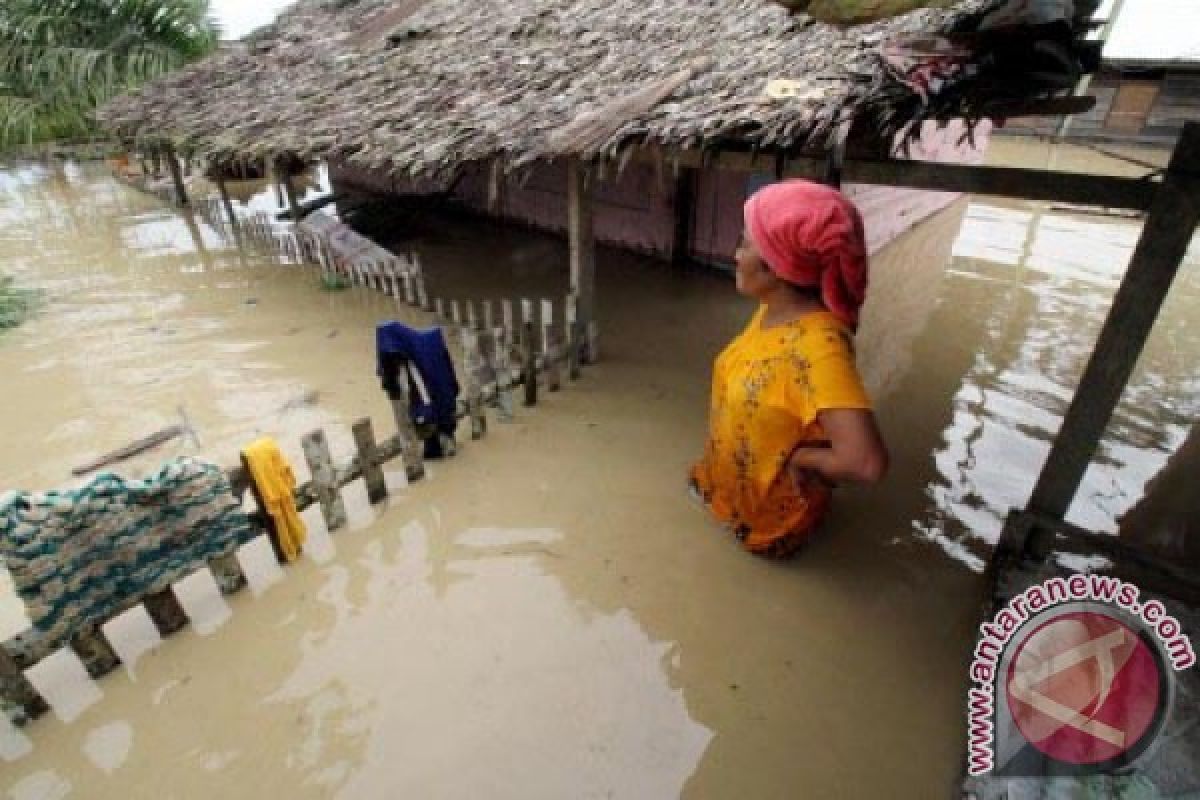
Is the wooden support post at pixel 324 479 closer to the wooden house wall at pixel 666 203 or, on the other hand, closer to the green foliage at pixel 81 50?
the wooden house wall at pixel 666 203

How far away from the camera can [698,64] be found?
4.56 meters

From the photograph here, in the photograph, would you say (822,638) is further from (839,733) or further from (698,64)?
(698,64)

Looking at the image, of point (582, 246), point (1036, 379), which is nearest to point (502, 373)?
point (582, 246)

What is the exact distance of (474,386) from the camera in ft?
16.1

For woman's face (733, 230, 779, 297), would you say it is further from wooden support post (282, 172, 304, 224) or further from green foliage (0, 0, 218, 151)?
green foliage (0, 0, 218, 151)

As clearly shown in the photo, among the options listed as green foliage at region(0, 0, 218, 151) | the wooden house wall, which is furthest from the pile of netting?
green foliage at region(0, 0, 218, 151)

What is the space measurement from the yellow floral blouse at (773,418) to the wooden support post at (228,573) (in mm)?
2957

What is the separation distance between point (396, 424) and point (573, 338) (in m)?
1.90

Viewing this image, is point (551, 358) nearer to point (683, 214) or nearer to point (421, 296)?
point (421, 296)

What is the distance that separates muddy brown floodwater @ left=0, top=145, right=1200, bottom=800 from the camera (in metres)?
2.81

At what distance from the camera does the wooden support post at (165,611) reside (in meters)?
3.26

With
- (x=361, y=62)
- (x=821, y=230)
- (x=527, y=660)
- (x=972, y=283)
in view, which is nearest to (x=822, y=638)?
(x=527, y=660)

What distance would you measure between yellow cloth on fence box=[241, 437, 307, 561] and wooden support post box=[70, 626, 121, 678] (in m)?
0.92

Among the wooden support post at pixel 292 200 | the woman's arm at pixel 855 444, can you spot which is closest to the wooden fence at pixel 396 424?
the wooden support post at pixel 292 200
